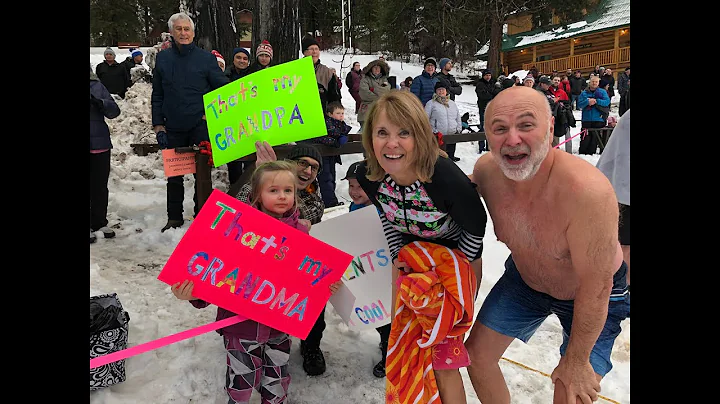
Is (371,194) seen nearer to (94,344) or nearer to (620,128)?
(94,344)

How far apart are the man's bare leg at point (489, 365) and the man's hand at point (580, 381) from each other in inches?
14.1

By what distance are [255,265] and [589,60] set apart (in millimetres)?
29439

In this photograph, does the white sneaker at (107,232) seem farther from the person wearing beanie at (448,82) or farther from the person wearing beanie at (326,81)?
the person wearing beanie at (448,82)

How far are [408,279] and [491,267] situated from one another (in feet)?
9.12

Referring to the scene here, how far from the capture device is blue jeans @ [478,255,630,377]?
6.47ft

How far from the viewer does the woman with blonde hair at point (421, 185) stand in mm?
1944

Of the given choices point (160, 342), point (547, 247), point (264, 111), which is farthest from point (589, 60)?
point (160, 342)

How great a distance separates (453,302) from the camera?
195 centimetres

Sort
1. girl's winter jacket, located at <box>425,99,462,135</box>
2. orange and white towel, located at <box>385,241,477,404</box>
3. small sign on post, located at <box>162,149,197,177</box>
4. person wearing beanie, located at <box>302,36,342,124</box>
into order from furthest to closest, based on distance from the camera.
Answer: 1. girl's winter jacket, located at <box>425,99,462,135</box>
2. person wearing beanie, located at <box>302,36,342,124</box>
3. small sign on post, located at <box>162,149,197,177</box>
4. orange and white towel, located at <box>385,241,477,404</box>

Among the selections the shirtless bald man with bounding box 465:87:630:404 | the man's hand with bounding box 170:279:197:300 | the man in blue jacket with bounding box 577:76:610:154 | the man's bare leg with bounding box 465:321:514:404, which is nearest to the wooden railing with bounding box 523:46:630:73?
the man in blue jacket with bounding box 577:76:610:154

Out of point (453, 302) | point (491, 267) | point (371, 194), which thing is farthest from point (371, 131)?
point (491, 267)

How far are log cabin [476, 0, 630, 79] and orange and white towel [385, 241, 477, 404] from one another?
27.4 meters

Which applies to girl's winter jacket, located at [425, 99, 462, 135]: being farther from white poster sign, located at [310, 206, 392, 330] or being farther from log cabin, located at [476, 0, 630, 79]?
log cabin, located at [476, 0, 630, 79]

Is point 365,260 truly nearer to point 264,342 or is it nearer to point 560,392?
point 264,342
